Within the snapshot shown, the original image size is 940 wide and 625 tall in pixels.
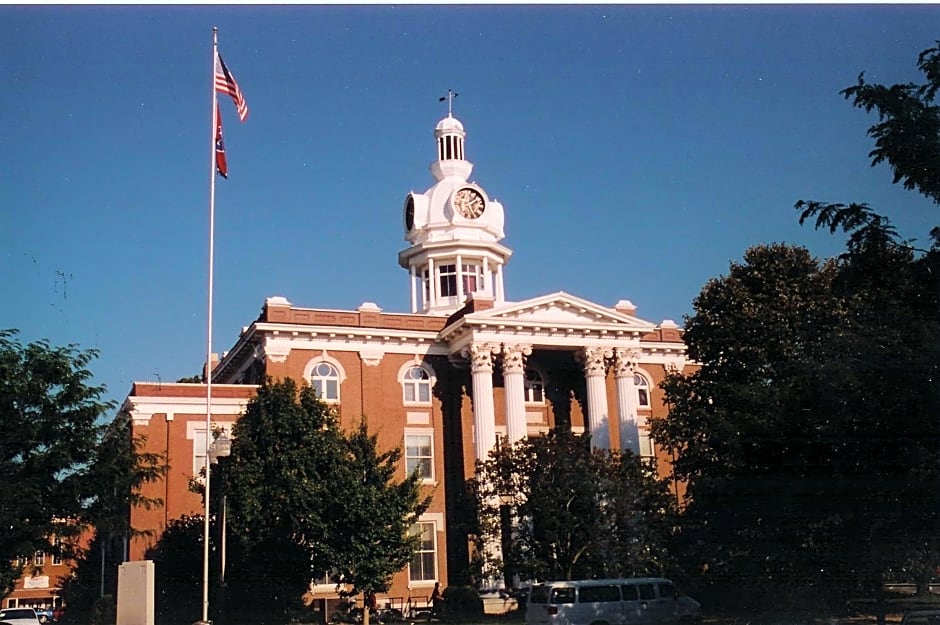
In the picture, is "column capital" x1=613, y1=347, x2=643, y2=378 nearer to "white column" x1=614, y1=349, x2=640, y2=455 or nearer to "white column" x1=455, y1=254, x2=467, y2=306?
"white column" x1=614, y1=349, x2=640, y2=455

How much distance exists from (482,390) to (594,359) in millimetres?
5926

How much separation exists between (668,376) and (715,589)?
768cm

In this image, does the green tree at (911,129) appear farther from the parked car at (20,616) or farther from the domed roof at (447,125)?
the domed roof at (447,125)

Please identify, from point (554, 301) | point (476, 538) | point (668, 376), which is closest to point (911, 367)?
point (668, 376)

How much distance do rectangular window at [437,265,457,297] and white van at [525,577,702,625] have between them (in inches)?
1169

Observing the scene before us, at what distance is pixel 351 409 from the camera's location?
50.8 m

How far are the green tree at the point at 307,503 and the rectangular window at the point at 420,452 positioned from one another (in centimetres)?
822

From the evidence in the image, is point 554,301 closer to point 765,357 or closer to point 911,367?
point 765,357

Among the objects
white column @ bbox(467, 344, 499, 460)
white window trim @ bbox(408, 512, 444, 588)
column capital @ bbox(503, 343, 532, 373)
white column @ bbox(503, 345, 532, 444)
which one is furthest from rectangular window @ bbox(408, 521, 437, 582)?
column capital @ bbox(503, 343, 532, 373)

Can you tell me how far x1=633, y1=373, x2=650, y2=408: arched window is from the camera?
2210 inches

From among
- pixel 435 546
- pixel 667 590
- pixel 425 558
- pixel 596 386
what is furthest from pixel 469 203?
pixel 667 590

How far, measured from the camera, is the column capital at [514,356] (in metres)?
51.1

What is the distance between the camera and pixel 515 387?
51062mm

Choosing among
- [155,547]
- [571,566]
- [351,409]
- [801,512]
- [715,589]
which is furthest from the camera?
[351,409]
